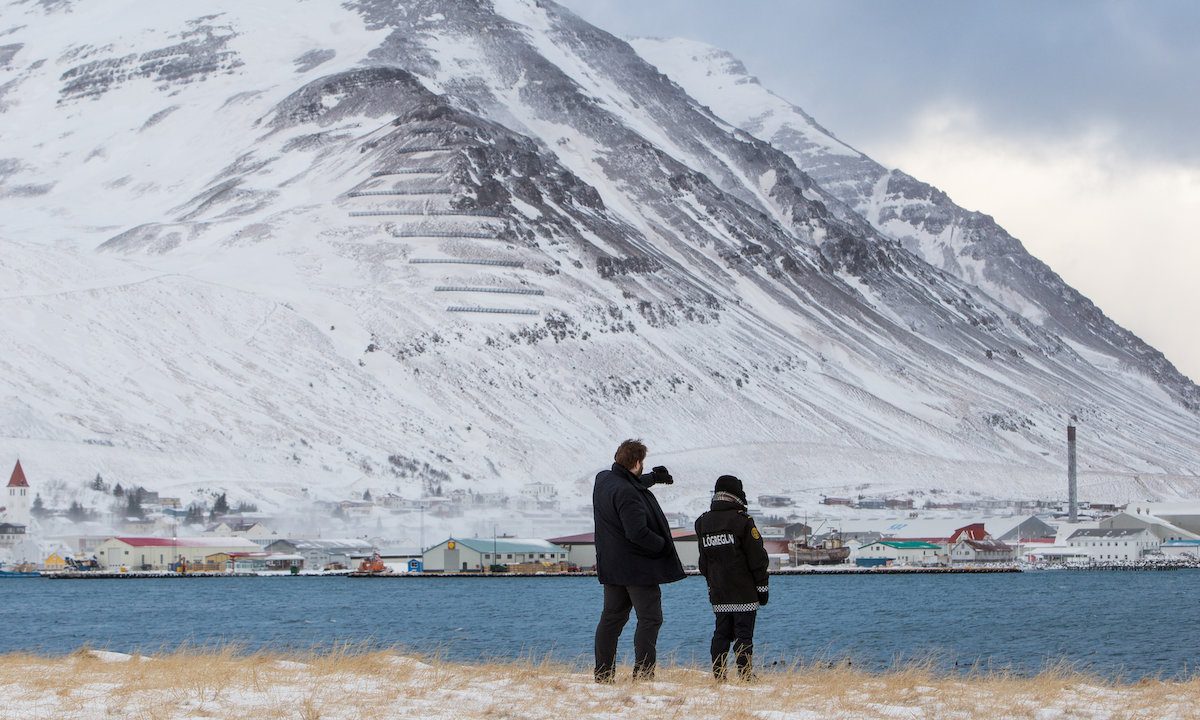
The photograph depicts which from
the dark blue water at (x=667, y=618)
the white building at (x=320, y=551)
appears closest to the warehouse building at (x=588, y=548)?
the dark blue water at (x=667, y=618)

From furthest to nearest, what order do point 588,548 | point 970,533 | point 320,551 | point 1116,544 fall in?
point 1116,544 < point 970,533 < point 320,551 < point 588,548

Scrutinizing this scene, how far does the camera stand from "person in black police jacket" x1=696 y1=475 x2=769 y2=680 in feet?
62.4

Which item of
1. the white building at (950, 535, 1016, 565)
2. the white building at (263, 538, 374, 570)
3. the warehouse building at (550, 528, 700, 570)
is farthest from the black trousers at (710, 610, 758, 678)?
the white building at (950, 535, 1016, 565)

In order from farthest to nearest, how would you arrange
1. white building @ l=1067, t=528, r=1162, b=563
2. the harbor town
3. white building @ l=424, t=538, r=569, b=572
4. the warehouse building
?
1. white building @ l=1067, t=528, r=1162, b=563
2. the harbor town
3. white building @ l=424, t=538, r=569, b=572
4. the warehouse building

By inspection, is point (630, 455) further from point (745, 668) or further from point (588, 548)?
point (588, 548)

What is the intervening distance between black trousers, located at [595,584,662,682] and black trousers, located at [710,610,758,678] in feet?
2.47

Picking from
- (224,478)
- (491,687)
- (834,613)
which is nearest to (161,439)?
(224,478)

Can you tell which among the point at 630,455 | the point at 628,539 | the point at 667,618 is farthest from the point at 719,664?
the point at 667,618

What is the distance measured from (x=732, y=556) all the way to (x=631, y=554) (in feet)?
4.02

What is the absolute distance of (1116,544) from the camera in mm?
174750

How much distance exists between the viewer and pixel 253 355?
194750 mm

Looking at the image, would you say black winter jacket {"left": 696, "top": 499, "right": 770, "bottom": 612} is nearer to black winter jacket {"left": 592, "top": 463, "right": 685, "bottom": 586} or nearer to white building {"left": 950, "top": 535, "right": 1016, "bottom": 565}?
black winter jacket {"left": 592, "top": 463, "right": 685, "bottom": 586}

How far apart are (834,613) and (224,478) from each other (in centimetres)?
9906

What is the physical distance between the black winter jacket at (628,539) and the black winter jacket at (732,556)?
523 millimetres
